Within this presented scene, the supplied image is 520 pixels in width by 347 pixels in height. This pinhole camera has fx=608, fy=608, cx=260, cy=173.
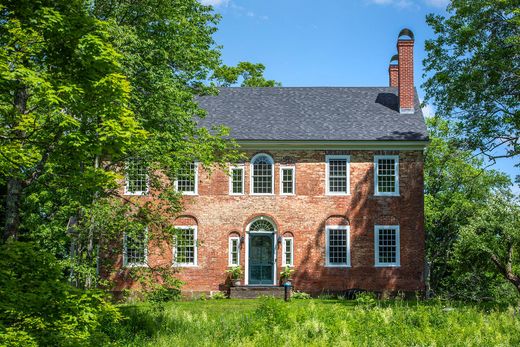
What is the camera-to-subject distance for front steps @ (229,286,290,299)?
2712 cm

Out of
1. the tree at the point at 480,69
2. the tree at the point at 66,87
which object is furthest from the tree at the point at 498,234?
the tree at the point at 66,87

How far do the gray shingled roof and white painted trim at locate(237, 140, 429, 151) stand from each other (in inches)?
8.9

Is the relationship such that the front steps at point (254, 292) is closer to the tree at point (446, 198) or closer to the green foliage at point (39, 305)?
the tree at point (446, 198)

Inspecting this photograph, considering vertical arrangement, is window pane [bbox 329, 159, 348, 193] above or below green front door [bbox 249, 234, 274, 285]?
above

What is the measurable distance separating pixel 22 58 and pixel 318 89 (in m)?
24.3

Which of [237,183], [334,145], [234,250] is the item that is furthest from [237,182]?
[334,145]

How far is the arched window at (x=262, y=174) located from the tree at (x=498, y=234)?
899 cm

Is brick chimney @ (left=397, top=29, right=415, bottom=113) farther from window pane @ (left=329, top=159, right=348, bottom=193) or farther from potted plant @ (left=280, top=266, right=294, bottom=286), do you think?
potted plant @ (left=280, top=266, right=294, bottom=286)

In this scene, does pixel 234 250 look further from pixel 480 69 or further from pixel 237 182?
pixel 480 69

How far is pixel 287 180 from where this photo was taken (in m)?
28.8

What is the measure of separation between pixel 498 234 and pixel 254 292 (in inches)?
421

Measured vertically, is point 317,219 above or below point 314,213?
below

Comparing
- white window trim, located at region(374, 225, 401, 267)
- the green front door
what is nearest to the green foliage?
the green front door

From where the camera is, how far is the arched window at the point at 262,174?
28.8m
